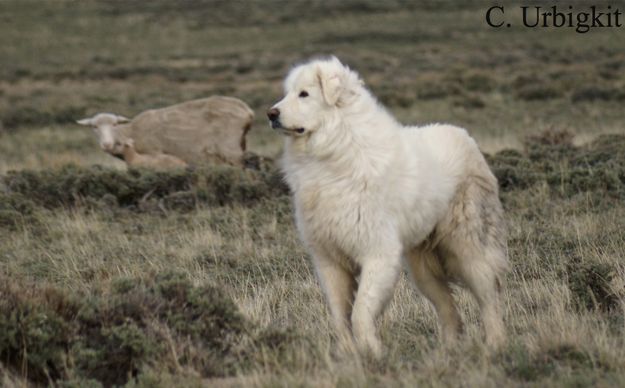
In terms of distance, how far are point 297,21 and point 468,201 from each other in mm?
54112

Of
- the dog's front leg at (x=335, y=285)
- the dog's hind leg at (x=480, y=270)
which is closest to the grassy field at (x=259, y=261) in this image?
the dog's front leg at (x=335, y=285)

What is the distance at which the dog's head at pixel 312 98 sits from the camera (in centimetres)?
567

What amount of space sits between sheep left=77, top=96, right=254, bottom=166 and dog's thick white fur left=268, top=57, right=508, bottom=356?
7.98 metres

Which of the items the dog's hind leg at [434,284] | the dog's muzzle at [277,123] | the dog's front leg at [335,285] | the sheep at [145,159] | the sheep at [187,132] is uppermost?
the dog's muzzle at [277,123]

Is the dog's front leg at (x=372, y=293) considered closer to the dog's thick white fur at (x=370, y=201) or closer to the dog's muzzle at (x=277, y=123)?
the dog's thick white fur at (x=370, y=201)

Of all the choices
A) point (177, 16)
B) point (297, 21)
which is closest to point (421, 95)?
point (297, 21)

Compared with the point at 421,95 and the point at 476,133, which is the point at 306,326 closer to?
the point at 476,133

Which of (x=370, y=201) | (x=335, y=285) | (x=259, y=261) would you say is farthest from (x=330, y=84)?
(x=259, y=261)

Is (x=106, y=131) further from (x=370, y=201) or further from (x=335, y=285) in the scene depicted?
(x=370, y=201)

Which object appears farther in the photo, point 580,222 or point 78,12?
point 78,12

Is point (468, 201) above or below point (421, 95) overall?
above

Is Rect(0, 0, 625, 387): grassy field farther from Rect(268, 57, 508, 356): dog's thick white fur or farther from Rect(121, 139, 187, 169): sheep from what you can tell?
Rect(121, 139, 187, 169): sheep

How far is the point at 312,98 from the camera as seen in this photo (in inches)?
226

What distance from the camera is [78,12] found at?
65250 millimetres
